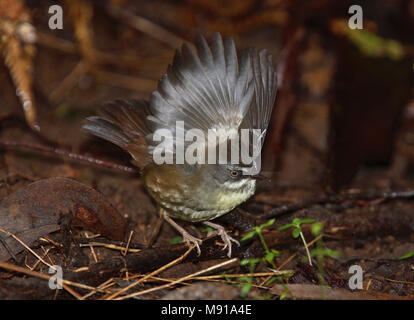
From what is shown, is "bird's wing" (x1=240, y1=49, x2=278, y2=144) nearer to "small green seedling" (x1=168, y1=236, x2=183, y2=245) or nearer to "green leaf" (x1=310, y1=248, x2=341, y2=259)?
"green leaf" (x1=310, y1=248, x2=341, y2=259)

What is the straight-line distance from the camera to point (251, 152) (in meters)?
3.28

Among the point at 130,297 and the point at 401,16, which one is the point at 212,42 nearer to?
the point at 130,297

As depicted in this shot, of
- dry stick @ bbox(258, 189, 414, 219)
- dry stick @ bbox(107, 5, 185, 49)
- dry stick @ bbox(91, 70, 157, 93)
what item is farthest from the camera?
dry stick @ bbox(107, 5, 185, 49)

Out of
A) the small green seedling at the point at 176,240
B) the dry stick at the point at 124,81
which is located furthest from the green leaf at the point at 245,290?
the dry stick at the point at 124,81

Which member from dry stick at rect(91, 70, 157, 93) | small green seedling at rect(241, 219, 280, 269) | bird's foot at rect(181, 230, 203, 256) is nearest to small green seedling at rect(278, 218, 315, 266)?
small green seedling at rect(241, 219, 280, 269)

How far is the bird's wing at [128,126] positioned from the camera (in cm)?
371

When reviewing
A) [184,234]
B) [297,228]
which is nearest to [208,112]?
[184,234]

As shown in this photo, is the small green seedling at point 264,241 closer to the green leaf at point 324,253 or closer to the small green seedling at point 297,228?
the small green seedling at point 297,228

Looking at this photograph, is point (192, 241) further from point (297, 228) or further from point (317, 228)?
point (317, 228)

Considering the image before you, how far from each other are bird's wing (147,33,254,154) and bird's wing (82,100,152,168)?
30 cm

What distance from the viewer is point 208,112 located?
3.43m

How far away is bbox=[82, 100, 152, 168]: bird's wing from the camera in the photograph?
3.71m

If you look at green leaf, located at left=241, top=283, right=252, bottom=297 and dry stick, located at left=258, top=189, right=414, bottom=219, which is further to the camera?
dry stick, located at left=258, top=189, right=414, bottom=219
